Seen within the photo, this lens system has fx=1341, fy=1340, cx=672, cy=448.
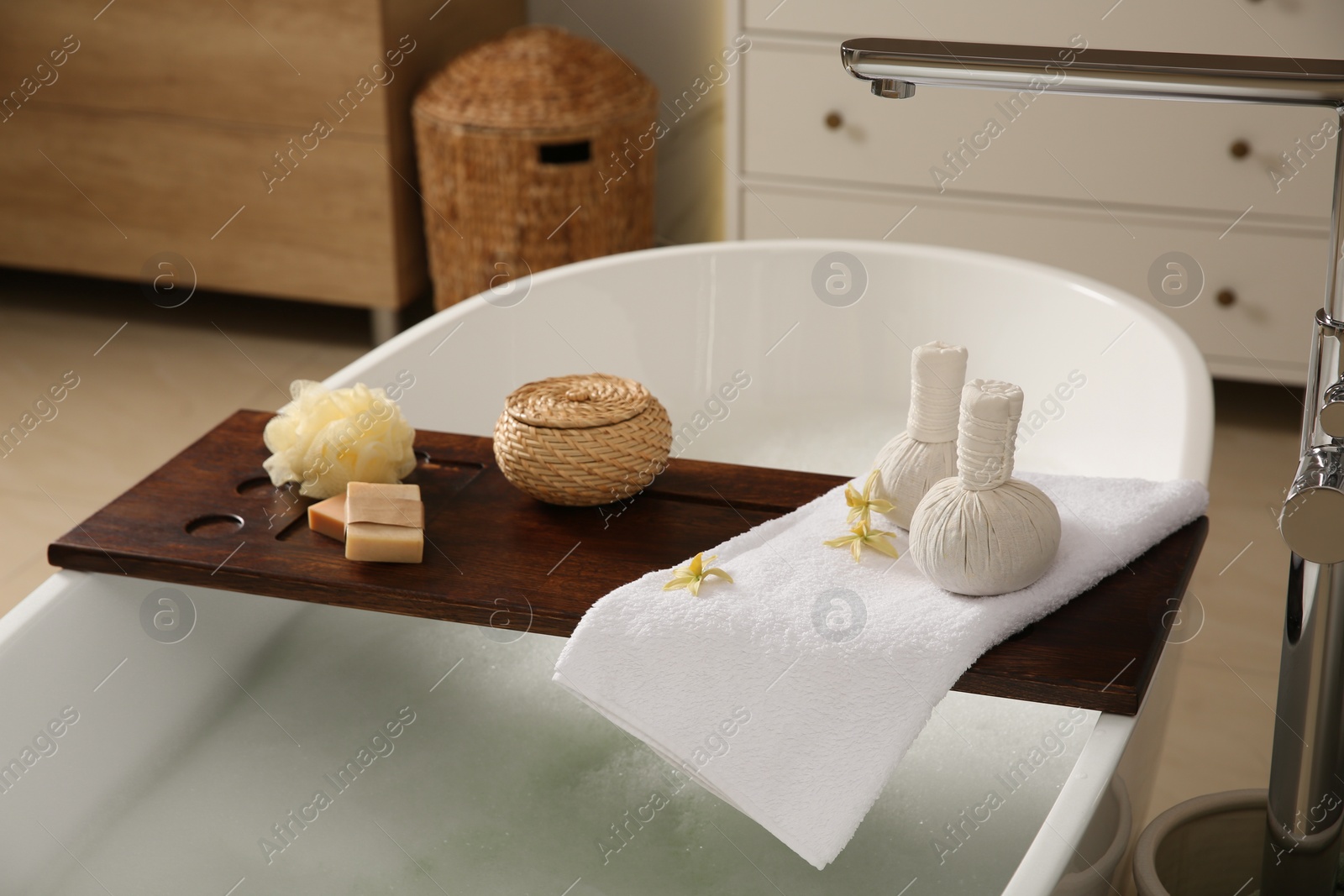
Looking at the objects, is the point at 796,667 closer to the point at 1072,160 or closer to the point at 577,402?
the point at 577,402

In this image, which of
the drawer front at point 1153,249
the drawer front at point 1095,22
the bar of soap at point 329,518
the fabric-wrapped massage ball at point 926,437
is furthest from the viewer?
the drawer front at point 1153,249

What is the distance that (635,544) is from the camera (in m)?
1.24

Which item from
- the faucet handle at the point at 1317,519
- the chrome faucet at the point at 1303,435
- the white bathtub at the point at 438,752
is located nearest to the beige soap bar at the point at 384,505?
the white bathtub at the point at 438,752

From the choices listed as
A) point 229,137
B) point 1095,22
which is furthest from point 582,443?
point 229,137

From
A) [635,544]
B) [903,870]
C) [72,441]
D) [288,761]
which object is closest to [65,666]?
[288,761]

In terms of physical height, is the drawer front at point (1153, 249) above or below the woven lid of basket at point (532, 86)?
below

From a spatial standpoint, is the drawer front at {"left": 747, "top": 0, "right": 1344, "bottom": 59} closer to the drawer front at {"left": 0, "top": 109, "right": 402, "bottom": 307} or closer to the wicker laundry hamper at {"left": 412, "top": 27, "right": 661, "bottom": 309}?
the wicker laundry hamper at {"left": 412, "top": 27, "right": 661, "bottom": 309}

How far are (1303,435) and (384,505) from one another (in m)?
0.76

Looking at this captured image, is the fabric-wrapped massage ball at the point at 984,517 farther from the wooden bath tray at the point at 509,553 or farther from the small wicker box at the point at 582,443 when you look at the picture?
the small wicker box at the point at 582,443

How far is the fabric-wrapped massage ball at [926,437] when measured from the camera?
114 centimetres

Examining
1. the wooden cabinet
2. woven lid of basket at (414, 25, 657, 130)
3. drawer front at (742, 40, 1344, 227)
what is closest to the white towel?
drawer front at (742, 40, 1344, 227)

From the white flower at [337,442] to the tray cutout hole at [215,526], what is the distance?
63mm

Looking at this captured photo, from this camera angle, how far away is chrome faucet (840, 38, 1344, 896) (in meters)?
0.86

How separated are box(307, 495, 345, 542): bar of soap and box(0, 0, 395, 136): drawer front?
1.62m
